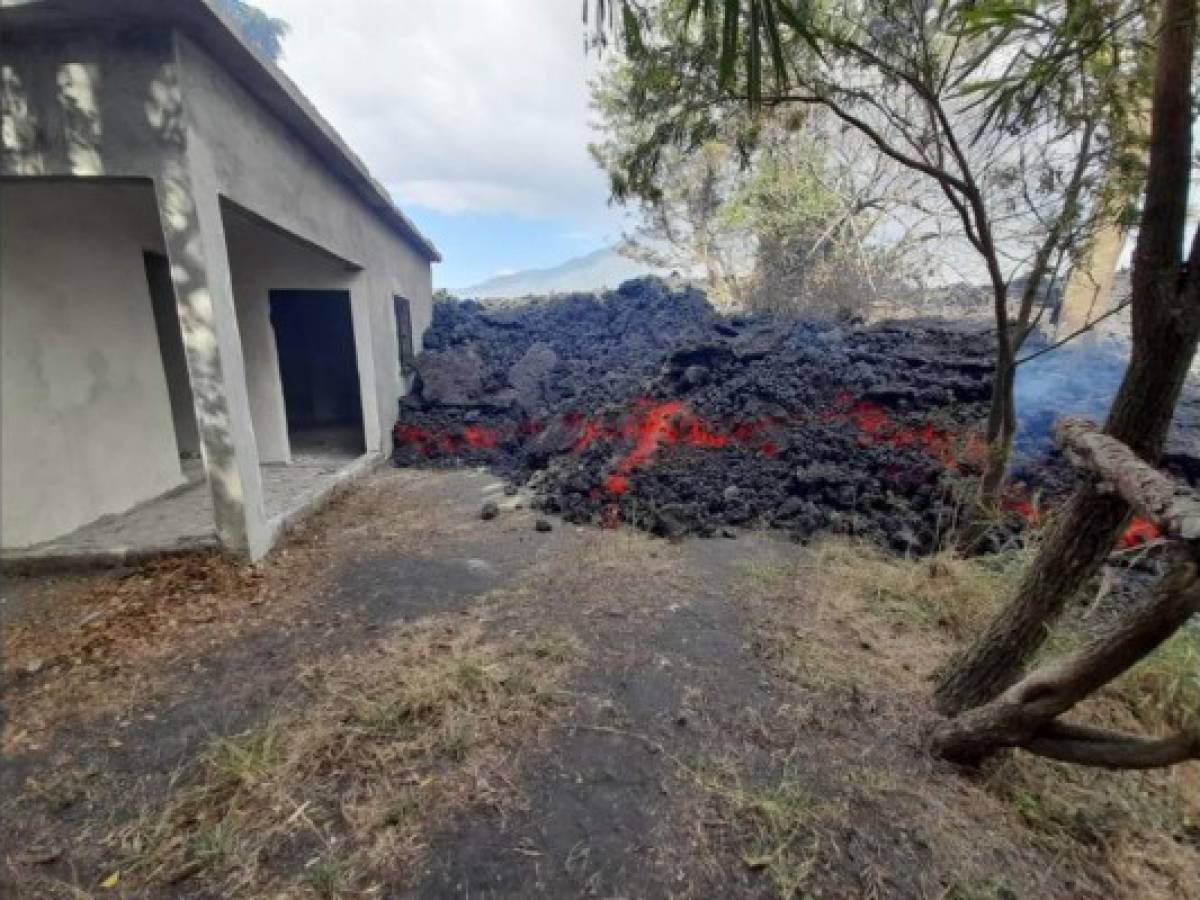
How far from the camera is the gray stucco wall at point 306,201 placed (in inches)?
128

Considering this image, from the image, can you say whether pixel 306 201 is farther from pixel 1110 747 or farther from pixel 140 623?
pixel 1110 747

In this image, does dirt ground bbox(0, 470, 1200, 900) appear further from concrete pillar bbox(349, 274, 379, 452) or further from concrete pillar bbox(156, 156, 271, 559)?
concrete pillar bbox(349, 274, 379, 452)

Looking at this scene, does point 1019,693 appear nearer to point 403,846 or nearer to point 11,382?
point 403,846

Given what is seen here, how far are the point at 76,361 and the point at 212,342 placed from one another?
1409mm

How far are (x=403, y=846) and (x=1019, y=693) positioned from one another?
196 centimetres

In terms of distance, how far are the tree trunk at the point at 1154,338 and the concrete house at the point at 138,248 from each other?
4064 millimetres

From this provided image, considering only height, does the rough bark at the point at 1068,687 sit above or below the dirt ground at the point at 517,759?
above

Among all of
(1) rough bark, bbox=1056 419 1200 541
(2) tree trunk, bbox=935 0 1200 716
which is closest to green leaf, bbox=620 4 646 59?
(2) tree trunk, bbox=935 0 1200 716

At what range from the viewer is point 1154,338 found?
69.6 inches

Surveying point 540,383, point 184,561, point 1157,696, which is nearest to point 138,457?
point 184,561

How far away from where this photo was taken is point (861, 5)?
2.77 metres

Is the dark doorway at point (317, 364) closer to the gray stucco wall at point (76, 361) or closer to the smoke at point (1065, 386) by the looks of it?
the gray stucco wall at point (76, 361)

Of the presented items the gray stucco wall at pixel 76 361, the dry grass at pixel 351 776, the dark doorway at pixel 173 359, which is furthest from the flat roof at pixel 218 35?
the dry grass at pixel 351 776

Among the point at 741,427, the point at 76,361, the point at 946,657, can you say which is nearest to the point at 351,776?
the point at 946,657
